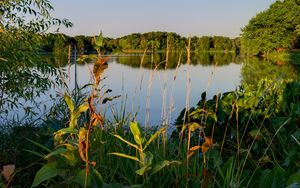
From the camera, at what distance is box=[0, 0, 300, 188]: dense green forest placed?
2.15m

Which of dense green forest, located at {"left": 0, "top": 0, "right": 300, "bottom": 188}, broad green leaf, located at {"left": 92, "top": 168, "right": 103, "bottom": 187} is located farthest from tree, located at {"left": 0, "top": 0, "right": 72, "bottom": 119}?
broad green leaf, located at {"left": 92, "top": 168, "right": 103, "bottom": 187}

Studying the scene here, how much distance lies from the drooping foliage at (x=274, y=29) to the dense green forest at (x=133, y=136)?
70.2 metres

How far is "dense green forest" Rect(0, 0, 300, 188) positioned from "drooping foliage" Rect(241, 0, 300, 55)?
70.2m

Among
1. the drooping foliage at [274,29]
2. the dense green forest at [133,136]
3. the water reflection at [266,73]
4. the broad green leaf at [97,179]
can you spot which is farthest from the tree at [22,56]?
the drooping foliage at [274,29]

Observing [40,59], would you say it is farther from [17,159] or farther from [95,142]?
[95,142]

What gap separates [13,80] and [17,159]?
3085 millimetres

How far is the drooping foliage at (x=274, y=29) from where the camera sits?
7319 centimetres

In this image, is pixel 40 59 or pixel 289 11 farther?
pixel 289 11

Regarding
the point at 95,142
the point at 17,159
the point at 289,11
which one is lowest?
the point at 17,159

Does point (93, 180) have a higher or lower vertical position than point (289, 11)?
lower

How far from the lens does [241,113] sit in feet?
15.5

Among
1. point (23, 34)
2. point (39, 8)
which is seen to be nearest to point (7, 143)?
point (23, 34)

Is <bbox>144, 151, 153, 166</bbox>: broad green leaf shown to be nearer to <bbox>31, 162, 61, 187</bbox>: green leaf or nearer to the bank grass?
the bank grass

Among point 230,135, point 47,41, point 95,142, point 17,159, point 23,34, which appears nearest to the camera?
point 95,142
